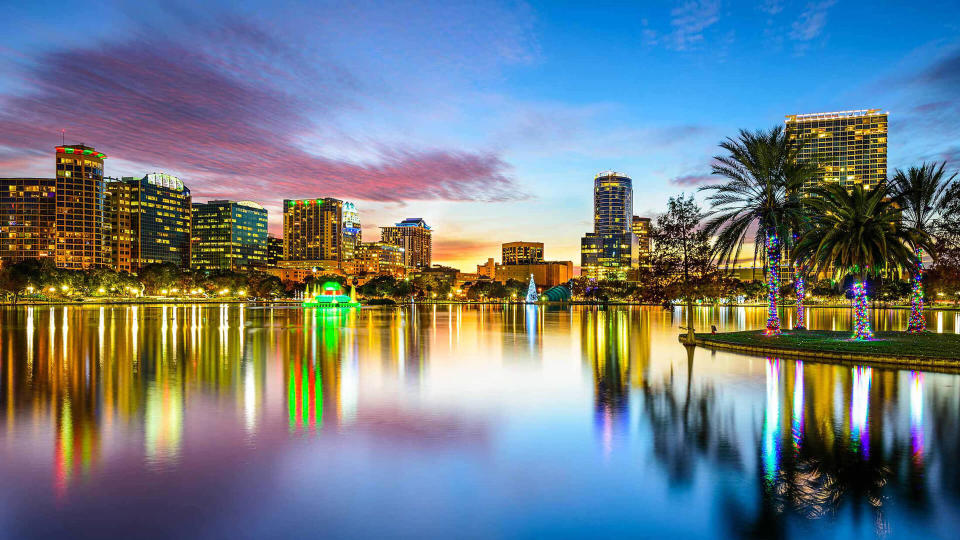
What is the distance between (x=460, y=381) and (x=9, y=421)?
1277 cm

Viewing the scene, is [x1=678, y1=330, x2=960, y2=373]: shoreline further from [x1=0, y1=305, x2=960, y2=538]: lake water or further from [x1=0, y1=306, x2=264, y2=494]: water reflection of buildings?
[x1=0, y1=306, x2=264, y2=494]: water reflection of buildings

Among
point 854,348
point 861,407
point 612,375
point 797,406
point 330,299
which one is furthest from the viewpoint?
point 330,299

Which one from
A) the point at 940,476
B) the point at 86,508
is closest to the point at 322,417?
the point at 86,508

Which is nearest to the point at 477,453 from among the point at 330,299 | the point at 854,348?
the point at 854,348

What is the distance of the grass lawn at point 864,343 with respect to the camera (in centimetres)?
2673

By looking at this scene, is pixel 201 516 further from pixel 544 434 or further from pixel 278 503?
pixel 544 434

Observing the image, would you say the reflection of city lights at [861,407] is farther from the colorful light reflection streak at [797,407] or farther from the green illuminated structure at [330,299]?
the green illuminated structure at [330,299]

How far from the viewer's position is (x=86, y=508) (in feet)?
30.0

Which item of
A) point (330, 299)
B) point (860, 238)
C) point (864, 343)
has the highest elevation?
point (860, 238)

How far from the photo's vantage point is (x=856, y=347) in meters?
29.3

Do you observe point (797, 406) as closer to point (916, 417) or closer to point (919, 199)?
point (916, 417)

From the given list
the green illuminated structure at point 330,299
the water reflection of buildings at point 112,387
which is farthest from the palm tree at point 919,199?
the green illuminated structure at point 330,299

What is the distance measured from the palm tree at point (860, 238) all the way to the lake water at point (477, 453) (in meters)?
9.22

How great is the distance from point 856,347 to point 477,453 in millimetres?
24337
